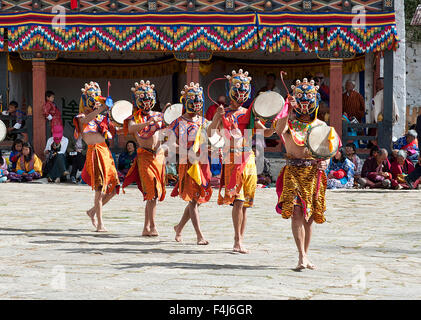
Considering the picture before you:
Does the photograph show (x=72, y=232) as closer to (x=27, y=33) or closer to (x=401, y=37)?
(x=27, y=33)

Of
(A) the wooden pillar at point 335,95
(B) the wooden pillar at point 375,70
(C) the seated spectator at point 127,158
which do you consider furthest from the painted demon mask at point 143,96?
(B) the wooden pillar at point 375,70

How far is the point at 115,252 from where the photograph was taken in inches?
283

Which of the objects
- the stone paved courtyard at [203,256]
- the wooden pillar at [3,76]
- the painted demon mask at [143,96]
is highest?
the wooden pillar at [3,76]

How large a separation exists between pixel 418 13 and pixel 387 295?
22.1 m

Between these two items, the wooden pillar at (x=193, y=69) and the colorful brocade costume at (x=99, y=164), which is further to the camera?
the wooden pillar at (x=193, y=69)

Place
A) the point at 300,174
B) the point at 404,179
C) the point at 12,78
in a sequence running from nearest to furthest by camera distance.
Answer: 1. the point at 300,174
2. the point at 404,179
3. the point at 12,78

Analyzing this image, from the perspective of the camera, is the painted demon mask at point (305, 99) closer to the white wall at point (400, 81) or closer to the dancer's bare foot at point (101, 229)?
the dancer's bare foot at point (101, 229)

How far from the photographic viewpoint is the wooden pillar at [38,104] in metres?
16.1

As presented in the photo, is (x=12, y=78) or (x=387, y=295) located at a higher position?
(x=12, y=78)

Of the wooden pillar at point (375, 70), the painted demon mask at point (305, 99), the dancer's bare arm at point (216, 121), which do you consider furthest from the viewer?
the wooden pillar at point (375, 70)

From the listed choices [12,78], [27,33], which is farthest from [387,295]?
[12,78]

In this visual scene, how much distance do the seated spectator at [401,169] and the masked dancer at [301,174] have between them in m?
8.35

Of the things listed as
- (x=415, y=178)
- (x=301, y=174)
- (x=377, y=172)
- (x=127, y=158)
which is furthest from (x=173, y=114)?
(x=415, y=178)

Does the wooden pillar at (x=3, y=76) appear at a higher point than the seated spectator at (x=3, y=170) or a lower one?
higher
